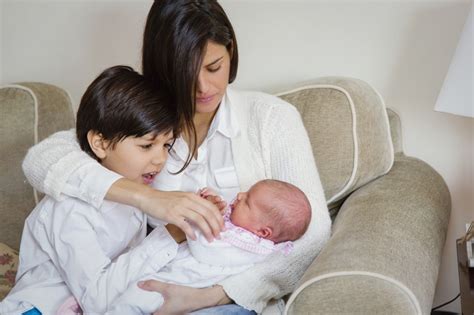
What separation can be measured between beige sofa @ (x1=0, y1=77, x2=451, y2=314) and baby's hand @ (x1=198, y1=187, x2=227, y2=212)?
255 millimetres

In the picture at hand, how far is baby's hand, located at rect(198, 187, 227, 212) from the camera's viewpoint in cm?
165

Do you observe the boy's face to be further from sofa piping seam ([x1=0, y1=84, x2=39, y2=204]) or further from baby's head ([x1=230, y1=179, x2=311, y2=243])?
sofa piping seam ([x1=0, y1=84, x2=39, y2=204])

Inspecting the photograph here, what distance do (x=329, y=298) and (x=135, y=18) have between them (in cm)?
159

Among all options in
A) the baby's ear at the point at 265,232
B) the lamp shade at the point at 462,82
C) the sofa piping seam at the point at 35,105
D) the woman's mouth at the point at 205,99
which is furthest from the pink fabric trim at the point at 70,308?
the lamp shade at the point at 462,82

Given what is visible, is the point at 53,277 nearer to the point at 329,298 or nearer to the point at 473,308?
the point at 329,298

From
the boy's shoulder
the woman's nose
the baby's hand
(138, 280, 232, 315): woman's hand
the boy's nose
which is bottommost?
(138, 280, 232, 315): woman's hand

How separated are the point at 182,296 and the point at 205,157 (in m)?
0.45

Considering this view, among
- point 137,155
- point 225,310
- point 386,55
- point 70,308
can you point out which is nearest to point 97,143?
point 137,155

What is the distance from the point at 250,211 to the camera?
5.21 feet

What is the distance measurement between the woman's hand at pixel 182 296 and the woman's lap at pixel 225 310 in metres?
0.02

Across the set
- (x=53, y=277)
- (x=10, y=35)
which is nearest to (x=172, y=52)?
(x=53, y=277)

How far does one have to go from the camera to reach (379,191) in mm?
1929

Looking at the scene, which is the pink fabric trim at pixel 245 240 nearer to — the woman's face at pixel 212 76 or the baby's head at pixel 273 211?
the baby's head at pixel 273 211

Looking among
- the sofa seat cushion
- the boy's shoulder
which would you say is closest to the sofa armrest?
the boy's shoulder
